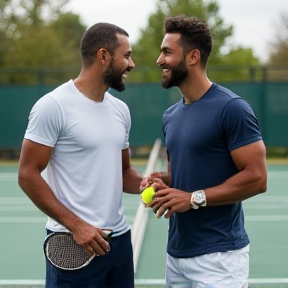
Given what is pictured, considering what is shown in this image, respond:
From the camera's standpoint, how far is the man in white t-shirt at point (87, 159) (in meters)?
3.89

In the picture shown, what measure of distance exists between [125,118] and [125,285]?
939mm

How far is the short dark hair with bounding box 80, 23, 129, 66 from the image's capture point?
4.10 m

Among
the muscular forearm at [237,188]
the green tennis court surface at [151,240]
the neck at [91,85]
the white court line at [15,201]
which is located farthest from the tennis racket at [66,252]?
the white court line at [15,201]

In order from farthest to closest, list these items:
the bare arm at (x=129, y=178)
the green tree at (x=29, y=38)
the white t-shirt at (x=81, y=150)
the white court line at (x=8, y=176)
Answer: the green tree at (x=29, y=38) → the white court line at (x=8, y=176) → the bare arm at (x=129, y=178) → the white t-shirt at (x=81, y=150)

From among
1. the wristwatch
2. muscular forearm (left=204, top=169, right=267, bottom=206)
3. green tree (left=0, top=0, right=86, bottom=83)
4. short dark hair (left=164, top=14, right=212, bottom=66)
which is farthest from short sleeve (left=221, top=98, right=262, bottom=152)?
green tree (left=0, top=0, right=86, bottom=83)

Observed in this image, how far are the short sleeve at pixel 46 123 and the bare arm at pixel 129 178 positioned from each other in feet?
2.18

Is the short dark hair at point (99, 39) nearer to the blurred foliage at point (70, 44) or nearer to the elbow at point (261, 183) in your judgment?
the elbow at point (261, 183)

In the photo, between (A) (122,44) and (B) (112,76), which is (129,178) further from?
(A) (122,44)

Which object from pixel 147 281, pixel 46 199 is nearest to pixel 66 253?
pixel 46 199

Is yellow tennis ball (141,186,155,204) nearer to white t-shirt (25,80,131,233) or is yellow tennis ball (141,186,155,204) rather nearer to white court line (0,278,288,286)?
white t-shirt (25,80,131,233)

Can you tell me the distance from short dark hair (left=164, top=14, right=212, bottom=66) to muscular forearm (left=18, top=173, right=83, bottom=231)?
1.03 meters

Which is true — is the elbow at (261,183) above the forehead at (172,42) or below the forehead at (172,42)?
below

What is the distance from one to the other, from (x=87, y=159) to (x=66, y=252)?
502 mm

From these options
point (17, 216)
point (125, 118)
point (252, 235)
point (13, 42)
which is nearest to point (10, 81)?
point (13, 42)
